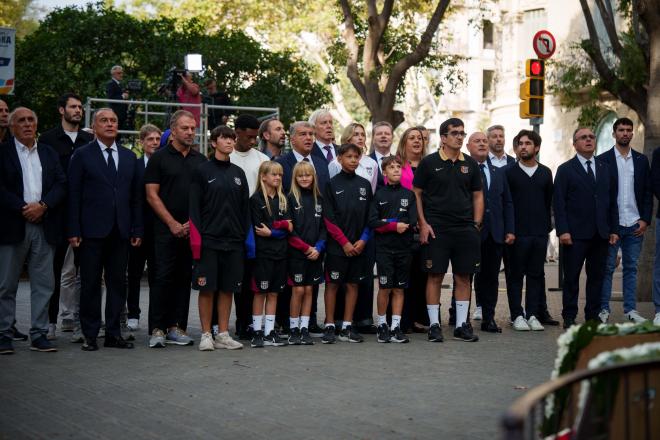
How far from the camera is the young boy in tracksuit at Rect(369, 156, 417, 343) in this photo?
36.7ft

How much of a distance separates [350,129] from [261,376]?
12.7 ft

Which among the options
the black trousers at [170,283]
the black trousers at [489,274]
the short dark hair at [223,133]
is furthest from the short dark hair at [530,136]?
the black trousers at [170,283]

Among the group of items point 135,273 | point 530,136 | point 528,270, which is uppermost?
point 530,136

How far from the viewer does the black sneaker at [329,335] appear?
11.0m

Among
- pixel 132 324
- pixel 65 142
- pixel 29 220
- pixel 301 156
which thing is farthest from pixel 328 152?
pixel 29 220

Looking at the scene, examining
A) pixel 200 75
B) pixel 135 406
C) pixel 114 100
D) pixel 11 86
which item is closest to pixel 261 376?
pixel 135 406

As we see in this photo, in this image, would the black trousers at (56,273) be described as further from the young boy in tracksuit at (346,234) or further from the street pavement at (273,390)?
the young boy in tracksuit at (346,234)

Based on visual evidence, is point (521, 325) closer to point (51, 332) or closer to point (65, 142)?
point (51, 332)

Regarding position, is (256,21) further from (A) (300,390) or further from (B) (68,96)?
(A) (300,390)

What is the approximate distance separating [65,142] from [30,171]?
4.21ft

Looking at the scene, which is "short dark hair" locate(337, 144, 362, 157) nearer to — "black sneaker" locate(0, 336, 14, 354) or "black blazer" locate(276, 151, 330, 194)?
"black blazer" locate(276, 151, 330, 194)

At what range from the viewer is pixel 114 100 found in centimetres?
2023

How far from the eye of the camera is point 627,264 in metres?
12.8

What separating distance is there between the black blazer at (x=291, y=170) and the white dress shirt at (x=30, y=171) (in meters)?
2.61
